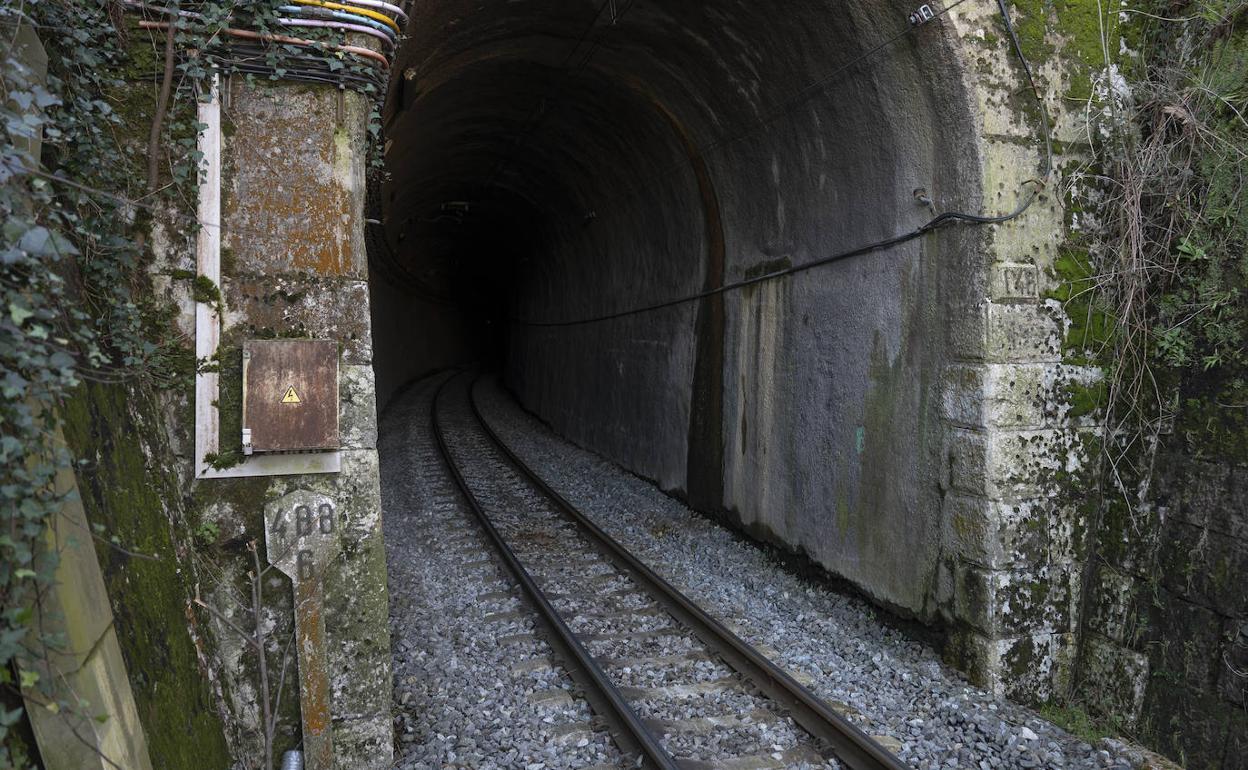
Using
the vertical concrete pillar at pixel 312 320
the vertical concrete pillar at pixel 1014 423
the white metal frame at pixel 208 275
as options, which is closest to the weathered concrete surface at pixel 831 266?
the vertical concrete pillar at pixel 1014 423

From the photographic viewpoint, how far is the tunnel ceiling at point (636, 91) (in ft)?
17.9

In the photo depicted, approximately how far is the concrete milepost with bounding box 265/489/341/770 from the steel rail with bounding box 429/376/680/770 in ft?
4.69

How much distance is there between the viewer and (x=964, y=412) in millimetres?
4738

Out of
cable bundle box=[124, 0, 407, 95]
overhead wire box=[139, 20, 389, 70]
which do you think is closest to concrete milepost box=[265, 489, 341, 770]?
cable bundle box=[124, 0, 407, 95]

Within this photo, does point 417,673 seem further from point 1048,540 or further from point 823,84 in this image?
point 823,84

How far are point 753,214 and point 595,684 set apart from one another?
454cm

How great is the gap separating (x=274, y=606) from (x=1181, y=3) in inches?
236

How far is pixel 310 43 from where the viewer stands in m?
3.48

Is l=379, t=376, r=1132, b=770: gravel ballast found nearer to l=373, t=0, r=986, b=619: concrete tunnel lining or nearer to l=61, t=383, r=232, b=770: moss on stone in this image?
l=373, t=0, r=986, b=619: concrete tunnel lining

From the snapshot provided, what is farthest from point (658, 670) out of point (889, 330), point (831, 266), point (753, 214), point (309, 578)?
point (753, 214)

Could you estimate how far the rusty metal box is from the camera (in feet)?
11.2

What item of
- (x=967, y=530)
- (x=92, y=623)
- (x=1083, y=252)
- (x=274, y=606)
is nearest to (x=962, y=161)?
(x=1083, y=252)

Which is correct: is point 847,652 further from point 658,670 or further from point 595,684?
point 595,684

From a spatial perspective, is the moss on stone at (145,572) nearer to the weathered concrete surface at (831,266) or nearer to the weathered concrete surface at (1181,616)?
the weathered concrete surface at (831,266)
